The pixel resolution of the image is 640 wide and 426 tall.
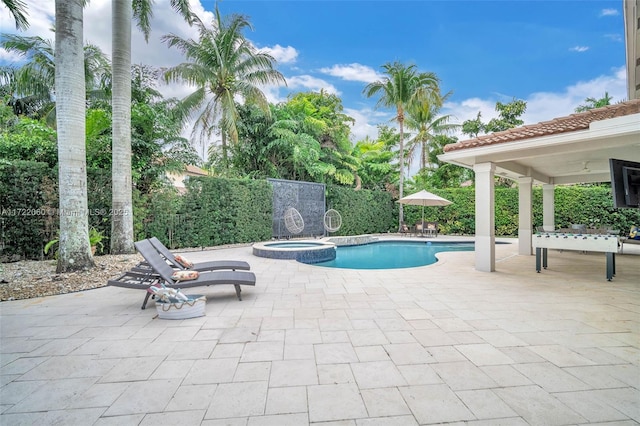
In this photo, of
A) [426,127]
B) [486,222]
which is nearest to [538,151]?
[486,222]

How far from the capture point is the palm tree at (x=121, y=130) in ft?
26.7

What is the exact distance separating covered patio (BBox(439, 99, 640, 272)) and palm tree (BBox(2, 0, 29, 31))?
1009 cm

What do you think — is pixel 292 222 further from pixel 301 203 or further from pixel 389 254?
pixel 389 254

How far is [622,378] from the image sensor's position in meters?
2.54

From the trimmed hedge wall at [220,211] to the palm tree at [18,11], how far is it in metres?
3.19

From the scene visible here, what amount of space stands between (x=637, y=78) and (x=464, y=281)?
10844mm

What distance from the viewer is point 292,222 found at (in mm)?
13578

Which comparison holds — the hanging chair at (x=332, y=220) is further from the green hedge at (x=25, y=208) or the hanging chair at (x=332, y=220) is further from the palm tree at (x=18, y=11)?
the palm tree at (x=18, y=11)

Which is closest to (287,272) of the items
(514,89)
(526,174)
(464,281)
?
(464,281)

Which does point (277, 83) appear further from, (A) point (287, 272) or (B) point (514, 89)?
(B) point (514, 89)

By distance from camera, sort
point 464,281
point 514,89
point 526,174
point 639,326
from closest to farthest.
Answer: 1. point 639,326
2. point 464,281
3. point 526,174
4. point 514,89

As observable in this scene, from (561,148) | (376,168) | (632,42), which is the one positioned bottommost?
(561,148)

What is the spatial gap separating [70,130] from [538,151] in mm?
9706

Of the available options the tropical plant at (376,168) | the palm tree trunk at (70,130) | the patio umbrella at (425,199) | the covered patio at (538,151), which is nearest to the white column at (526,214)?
the covered patio at (538,151)
